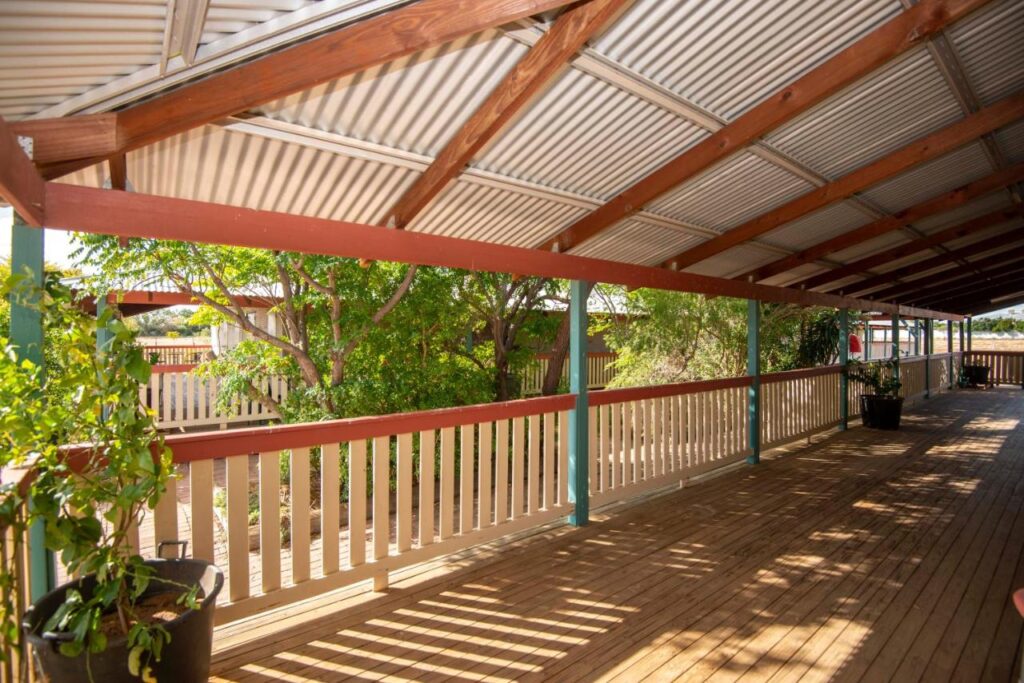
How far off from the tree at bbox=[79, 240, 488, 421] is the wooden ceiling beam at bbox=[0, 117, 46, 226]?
11.5 ft

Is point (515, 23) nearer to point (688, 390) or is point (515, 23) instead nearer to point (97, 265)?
point (688, 390)

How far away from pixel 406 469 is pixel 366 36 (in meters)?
2.22

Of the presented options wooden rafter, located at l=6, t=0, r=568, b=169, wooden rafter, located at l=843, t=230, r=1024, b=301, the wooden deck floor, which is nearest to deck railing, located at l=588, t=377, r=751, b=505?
the wooden deck floor

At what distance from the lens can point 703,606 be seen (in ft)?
10.6

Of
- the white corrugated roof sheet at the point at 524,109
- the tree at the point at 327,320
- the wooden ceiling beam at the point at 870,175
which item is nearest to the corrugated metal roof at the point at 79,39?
the white corrugated roof sheet at the point at 524,109

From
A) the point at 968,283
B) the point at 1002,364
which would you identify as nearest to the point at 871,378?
the point at 968,283

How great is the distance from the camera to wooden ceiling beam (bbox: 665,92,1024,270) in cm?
412

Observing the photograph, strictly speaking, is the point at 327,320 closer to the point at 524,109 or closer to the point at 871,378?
the point at 524,109

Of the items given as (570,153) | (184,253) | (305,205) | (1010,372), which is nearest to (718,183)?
(570,153)

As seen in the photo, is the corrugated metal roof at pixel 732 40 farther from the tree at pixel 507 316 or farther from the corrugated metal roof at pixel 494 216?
the tree at pixel 507 316

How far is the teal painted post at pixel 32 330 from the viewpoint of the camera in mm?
2129

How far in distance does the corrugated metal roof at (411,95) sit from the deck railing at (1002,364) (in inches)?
771

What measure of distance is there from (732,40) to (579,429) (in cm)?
273

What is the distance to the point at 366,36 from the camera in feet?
7.04
